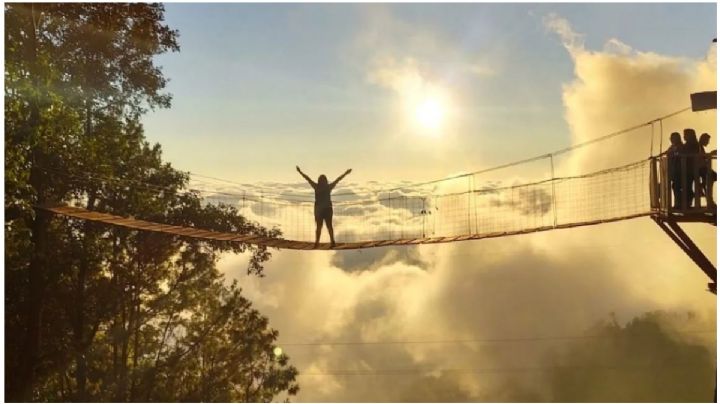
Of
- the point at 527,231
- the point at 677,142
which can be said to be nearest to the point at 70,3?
the point at 527,231

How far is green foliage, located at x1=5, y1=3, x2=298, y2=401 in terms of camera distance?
404 inches

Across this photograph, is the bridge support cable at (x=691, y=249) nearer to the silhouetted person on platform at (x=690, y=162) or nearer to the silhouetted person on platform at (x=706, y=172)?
the silhouetted person on platform at (x=690, y=162)

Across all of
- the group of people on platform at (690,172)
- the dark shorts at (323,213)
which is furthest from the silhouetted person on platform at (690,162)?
the dark shorts at (323,213)

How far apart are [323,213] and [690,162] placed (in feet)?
16.9

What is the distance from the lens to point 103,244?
47.5 feet

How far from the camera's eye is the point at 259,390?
21.9 m

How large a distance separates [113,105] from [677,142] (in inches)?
435

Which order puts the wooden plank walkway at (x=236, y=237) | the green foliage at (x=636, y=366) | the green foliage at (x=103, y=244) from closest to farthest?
1. the wooden plank walkway at (x=236, y=237)
2. the green foliage at (x=103, y=244)
3. the green foliage at (x=636, y=366)

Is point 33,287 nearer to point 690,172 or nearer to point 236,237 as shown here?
point 236,237

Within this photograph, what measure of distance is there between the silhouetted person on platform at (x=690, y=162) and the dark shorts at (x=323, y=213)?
4.98 m

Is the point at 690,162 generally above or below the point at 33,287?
above

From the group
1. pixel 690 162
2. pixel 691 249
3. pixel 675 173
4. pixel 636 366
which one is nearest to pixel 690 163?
pixel 690 162

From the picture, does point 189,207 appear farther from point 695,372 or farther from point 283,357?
point 695,372

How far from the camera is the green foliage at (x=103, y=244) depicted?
10266 millimetres
